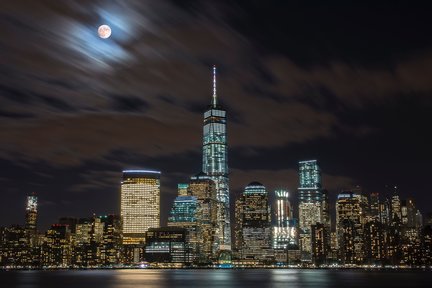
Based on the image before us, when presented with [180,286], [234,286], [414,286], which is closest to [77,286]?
[180,286]

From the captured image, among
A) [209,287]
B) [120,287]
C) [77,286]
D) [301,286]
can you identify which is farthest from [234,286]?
[77,286]

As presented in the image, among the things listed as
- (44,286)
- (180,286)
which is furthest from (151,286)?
(44,286)

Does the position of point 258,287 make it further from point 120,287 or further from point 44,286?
point 44,286

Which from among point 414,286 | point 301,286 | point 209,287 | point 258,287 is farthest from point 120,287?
point 414,286

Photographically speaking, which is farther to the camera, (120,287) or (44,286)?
(44,286)

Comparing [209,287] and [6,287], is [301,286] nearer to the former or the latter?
[209,287]

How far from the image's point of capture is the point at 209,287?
155 m

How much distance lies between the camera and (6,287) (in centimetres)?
15488

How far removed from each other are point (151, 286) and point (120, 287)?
349 inches

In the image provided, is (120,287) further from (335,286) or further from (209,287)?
(335,286)

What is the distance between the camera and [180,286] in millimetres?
155250

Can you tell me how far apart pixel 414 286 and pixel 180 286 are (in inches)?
2270

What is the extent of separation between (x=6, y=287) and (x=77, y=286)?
17.7 meters

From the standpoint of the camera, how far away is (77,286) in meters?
155
